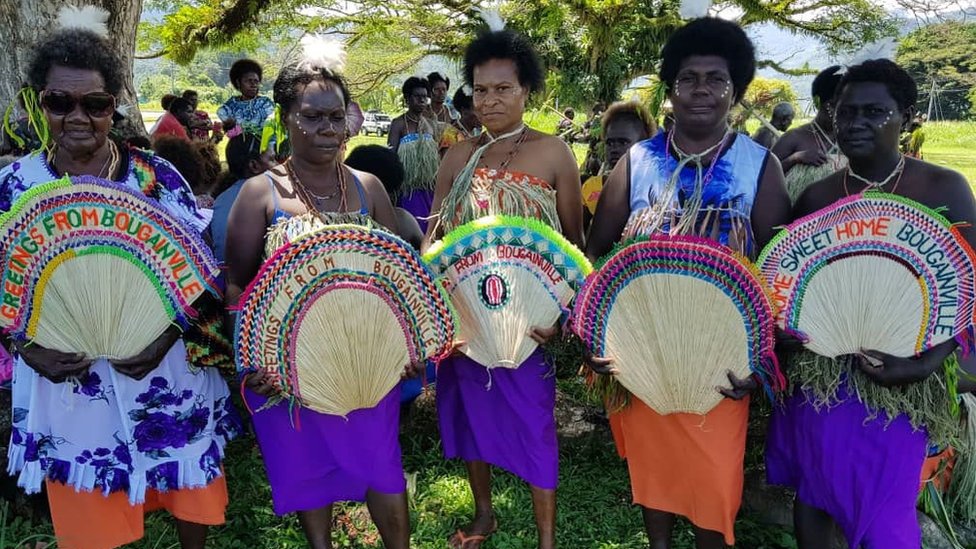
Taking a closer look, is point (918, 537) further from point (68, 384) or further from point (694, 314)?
point (68, 384)

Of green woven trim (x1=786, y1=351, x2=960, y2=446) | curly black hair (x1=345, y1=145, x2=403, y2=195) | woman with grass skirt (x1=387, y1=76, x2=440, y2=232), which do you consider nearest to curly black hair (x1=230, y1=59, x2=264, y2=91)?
woman with grass skirt (x1=387, y1=76, x2=440, y2=232)

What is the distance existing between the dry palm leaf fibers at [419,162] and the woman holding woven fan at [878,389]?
13.3 feet

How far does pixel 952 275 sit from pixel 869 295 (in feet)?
0.79

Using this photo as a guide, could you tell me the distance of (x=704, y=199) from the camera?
7.68ft

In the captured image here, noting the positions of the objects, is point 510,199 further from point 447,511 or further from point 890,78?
point 447,511

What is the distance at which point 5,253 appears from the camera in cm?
206

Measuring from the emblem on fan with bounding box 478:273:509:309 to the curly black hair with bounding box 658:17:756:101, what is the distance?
0.95 m

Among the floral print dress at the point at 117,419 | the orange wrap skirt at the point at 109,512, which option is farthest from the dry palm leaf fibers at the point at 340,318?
the orange wrap skirt at the point at 109,512

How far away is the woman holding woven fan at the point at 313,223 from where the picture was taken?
2344mm

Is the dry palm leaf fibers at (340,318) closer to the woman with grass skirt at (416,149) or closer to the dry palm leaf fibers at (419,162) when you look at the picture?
the woman with grass skirt at (416,149)

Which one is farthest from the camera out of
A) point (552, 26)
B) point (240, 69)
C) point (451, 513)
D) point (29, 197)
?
point (552, 26)

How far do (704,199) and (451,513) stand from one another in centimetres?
197

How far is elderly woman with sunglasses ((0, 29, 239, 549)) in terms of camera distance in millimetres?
2188

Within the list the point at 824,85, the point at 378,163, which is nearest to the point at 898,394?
the point at 824,85
